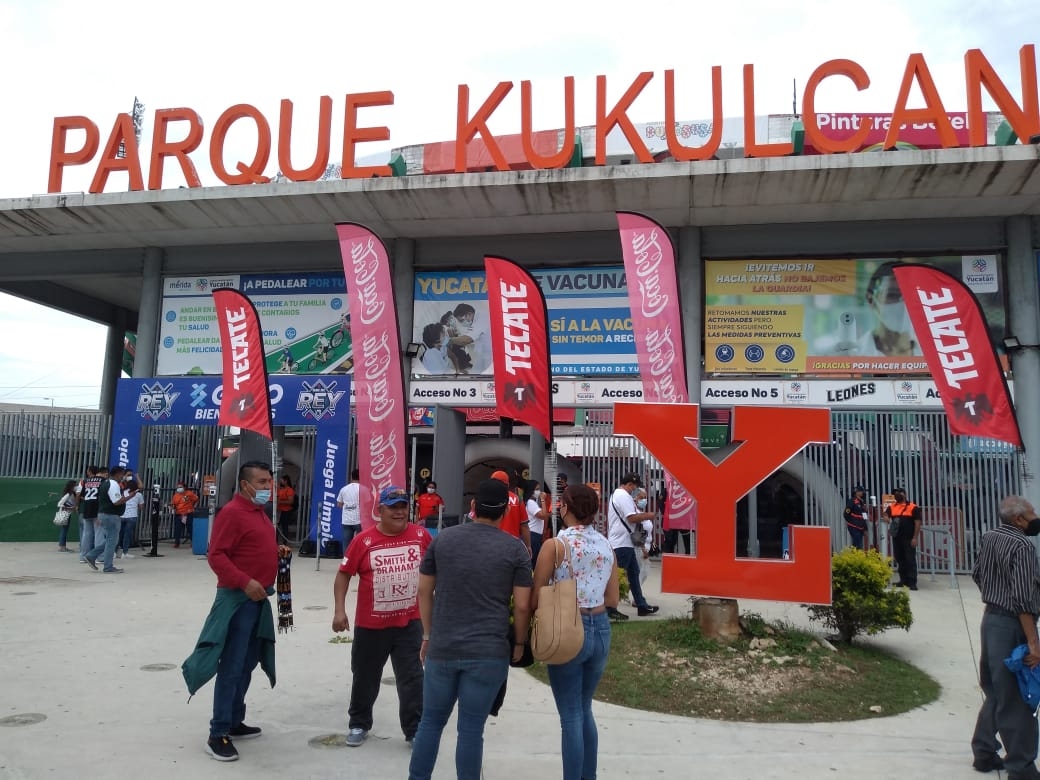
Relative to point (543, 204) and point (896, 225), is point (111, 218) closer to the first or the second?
point (543, 204)

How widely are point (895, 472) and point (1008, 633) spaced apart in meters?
9.71

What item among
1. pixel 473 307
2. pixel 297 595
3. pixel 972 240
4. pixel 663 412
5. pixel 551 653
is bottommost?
pixel 297 595

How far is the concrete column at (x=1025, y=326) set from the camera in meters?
15.0

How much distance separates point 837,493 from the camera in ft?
46.1

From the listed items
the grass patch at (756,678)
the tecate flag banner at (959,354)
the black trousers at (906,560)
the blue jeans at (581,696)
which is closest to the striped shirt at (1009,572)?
the grass patch at (756,678)

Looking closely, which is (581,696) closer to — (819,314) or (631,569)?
(631,569)

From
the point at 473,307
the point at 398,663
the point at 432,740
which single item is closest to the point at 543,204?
the point at 473,307

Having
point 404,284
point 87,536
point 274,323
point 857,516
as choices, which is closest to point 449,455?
point 404,284

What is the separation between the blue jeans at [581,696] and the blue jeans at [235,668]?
205 centimetres

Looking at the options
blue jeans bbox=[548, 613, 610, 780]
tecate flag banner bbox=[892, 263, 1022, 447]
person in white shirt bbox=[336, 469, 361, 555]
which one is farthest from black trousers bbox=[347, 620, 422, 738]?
person in white shirt bbox=[336, 469, 361, 555]

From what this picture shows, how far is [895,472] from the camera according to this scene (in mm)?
13859

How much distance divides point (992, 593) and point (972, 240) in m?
13.1

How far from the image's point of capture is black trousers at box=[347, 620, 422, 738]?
16.3ft

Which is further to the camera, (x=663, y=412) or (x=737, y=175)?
(x=737, y=175)
